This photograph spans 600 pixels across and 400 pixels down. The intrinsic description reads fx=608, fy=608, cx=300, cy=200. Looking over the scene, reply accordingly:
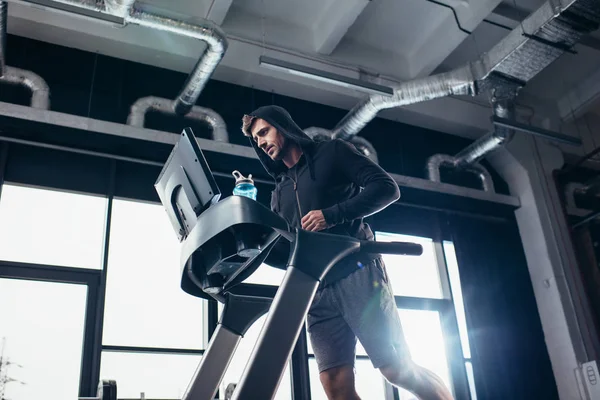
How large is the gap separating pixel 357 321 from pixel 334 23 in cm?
333

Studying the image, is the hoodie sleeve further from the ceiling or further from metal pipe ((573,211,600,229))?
metal pipe ((573,211,600,229))

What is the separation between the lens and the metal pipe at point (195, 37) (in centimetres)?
342

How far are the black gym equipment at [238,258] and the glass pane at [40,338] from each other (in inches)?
81.6

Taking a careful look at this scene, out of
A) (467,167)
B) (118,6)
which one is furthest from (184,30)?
(467,167)

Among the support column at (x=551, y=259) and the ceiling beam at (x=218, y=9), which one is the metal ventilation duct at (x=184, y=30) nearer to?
the ceiling beam at (x=218, y=9)

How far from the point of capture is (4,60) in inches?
143

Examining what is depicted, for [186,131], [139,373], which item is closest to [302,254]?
[186,131]

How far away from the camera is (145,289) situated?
3.64 m

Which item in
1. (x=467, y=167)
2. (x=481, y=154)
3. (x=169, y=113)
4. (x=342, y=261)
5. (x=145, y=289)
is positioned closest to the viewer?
(x=342, y=261)

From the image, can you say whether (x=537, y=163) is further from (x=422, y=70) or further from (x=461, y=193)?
(x=422, y=70)

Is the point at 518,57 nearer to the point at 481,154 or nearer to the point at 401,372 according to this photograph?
the point at 481,154

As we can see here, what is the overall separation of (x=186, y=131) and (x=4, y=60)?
2.76 m

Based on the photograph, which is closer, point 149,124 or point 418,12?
point 149,124

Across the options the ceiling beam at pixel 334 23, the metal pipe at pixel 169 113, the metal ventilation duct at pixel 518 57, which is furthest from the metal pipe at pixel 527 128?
the metal pipe at pixel 169 113
